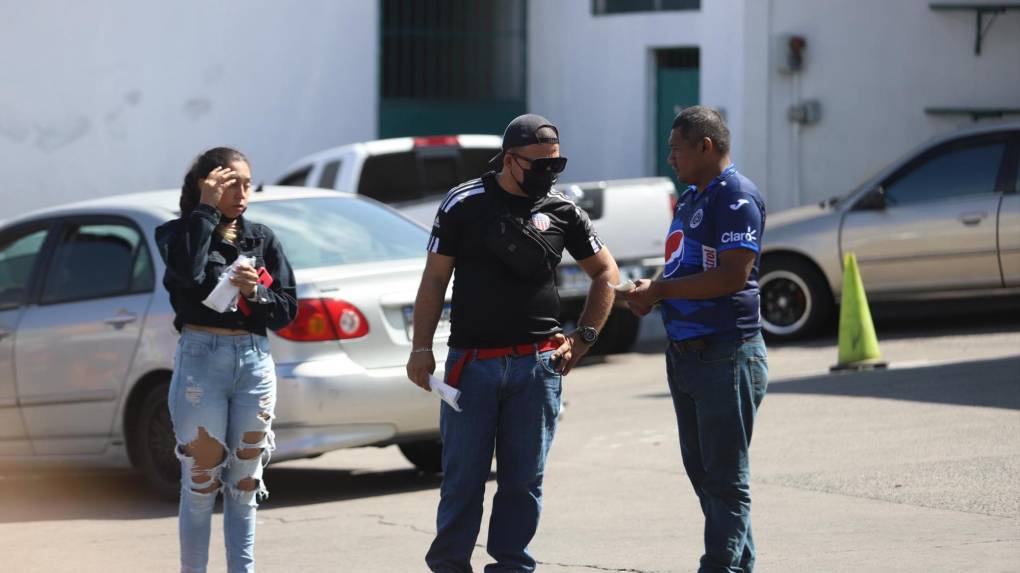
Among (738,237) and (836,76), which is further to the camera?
(836,76)

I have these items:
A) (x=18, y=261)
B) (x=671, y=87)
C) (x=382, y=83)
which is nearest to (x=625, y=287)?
(x=18, y=261)

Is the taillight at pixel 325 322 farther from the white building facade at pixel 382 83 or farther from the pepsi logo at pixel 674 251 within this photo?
the white building facade at pixel 382 83

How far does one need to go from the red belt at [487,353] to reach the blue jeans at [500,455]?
2 cm

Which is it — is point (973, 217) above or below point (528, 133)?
below

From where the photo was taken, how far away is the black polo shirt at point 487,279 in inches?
224

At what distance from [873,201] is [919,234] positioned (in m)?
0.47

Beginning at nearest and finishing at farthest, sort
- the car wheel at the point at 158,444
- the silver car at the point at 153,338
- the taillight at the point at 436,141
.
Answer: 1. the silver car at the point at 153,338
2. the car wheel at the point at 158,444
3. the taillight at the point at 436,141

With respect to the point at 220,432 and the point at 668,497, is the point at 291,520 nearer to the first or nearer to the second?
the point at 668,497

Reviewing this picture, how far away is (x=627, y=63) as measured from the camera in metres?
21.0

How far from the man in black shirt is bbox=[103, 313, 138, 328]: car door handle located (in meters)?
3.27

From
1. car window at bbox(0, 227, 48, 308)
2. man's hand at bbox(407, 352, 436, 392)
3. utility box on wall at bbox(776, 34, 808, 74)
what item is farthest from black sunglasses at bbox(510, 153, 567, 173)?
utility box on wall at bbox(776, 34, 808, 74)

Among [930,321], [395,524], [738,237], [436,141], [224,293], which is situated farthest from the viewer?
[436,141]

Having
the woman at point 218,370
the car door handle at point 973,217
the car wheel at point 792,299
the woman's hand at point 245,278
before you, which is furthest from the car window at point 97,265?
the car door handle at point 973,217

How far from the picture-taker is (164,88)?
19672mm
